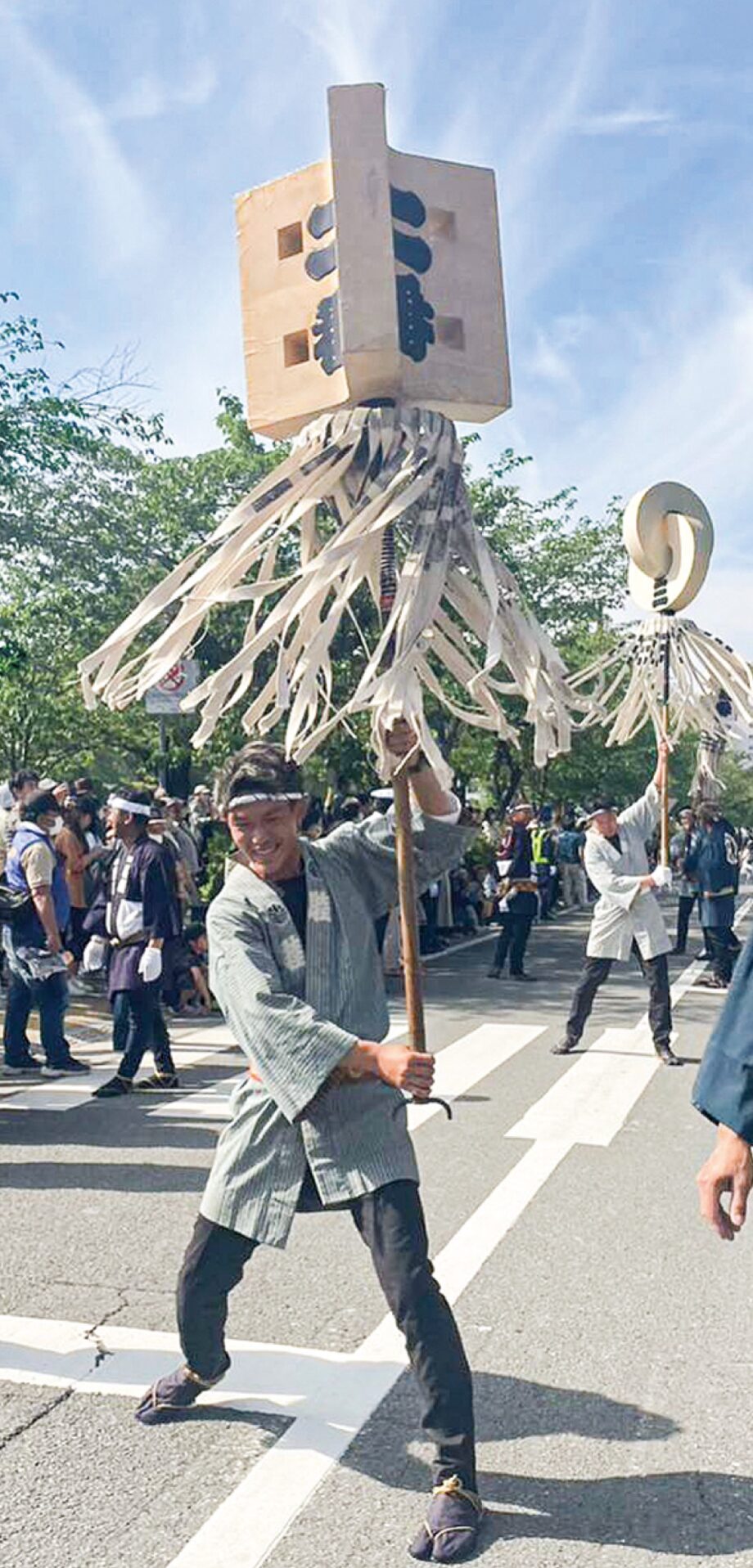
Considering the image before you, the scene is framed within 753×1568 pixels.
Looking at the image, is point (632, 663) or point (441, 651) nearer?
point (441, 651)

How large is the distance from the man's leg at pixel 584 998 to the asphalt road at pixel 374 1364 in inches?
74.6

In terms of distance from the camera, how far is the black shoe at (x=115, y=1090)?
25.5 ft

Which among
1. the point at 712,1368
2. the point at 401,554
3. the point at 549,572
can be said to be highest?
the point at 549,572

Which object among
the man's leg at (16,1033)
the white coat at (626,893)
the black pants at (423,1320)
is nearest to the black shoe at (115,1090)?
the man's leg at (16,1033)

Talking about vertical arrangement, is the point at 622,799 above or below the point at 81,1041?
above

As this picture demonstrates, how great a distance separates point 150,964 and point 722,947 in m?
7.35

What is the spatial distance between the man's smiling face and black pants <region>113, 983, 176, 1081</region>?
4.49 meters

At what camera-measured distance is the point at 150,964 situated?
7.59m

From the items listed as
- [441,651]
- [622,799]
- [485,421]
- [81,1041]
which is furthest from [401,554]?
[622,799]

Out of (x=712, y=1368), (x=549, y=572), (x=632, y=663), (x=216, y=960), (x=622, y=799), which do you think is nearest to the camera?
(x=216, y=960)

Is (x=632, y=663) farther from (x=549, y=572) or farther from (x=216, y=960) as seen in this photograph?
(x=549, y=572)

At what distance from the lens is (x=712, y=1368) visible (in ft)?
12.9

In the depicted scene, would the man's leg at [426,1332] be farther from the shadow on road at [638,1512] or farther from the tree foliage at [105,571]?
the tree foliage at [105,571]

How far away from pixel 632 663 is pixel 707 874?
6.41 meters
